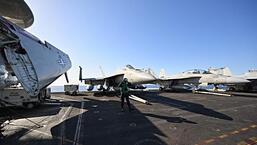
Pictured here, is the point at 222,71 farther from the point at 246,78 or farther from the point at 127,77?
the point at 127,77

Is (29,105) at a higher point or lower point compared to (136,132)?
higher

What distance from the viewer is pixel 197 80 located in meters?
26.7

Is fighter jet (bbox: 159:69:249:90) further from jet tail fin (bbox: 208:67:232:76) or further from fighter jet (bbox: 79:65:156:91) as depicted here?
fighter jet (bbox: 79:65:156:91)

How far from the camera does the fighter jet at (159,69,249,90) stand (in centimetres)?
2358

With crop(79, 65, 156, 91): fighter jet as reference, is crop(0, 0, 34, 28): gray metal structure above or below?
above

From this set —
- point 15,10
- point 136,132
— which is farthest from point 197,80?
point 15,10

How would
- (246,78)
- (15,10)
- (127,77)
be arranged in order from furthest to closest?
1. (246,78)
2. (127,77)
3. (15,10)

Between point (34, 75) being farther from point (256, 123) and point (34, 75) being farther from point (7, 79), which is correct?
point (256, 123)

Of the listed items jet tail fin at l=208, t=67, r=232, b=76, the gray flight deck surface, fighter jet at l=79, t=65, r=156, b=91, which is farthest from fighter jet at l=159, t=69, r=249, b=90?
the gray flight deck surface

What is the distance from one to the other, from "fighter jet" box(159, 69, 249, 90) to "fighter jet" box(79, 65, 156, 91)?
765 cm

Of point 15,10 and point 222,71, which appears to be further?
point 222,71

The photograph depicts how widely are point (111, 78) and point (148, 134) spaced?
1704cm

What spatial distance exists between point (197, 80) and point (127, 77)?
1085 cm

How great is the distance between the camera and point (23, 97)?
1302cm
